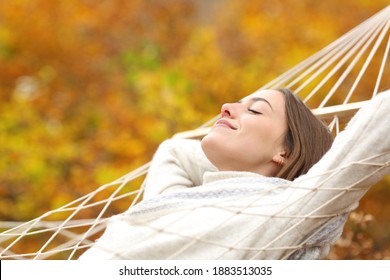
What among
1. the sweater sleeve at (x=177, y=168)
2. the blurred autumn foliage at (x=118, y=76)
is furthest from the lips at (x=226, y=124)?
the blurred autumn foliage at (x=118, y=76)

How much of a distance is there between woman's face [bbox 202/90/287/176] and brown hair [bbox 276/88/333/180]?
2 centimetres

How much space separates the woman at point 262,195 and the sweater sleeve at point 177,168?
18 cm

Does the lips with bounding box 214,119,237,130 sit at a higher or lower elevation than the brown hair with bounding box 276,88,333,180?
higher

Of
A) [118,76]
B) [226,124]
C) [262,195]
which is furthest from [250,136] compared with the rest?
[118,76]

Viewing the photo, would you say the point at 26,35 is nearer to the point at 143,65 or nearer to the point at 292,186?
the point at 143,65

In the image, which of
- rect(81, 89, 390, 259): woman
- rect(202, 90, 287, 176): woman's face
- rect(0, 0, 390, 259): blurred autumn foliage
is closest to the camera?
rect(81, 89, 390, 259): woman

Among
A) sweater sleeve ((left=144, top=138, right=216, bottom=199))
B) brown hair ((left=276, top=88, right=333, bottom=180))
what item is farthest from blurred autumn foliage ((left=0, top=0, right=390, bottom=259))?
brown hair ((left=276, top=88, right=333, bottom=180))

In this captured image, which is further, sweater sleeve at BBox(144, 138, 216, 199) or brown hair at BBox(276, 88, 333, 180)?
sweater sleeve at BBox(144, 138, 216, 199)

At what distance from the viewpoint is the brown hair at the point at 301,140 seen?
1532 millimetres

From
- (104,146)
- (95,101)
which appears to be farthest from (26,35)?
(104,146)

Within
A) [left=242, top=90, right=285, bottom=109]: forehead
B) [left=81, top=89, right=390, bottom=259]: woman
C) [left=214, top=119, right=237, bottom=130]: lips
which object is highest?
[left=242, top=90, right=285, bottom=109]: forehead

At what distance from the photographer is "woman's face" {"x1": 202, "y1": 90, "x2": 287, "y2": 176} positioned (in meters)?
1.50

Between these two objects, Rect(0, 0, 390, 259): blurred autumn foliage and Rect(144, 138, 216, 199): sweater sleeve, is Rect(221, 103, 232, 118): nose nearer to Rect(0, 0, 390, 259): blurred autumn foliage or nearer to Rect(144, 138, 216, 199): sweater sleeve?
Rect(144, 138, 216, 199): sweater sleeve

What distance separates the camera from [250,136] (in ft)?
4.98
